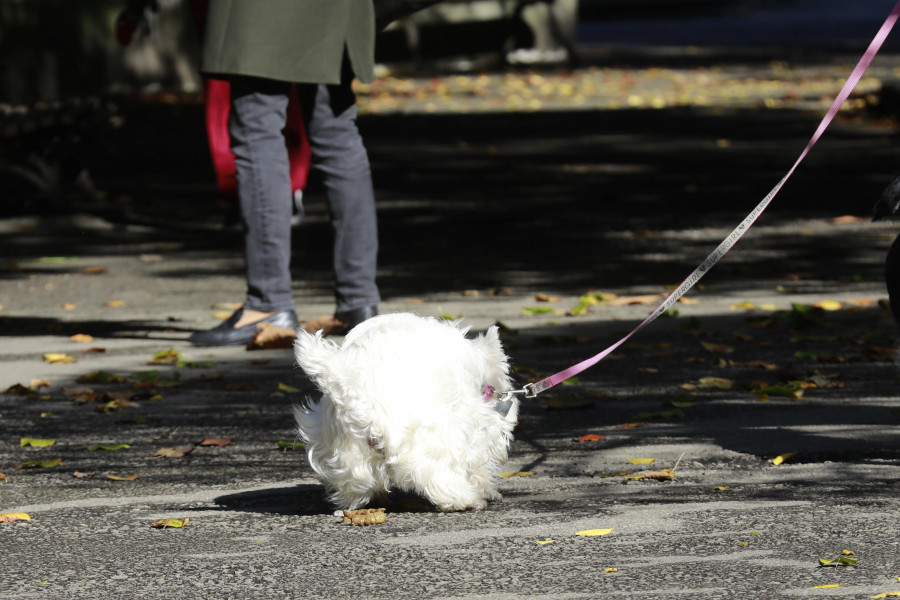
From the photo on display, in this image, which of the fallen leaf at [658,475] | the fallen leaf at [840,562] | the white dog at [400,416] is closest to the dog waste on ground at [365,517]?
the white dog at [400,416]

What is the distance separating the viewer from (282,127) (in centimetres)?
621

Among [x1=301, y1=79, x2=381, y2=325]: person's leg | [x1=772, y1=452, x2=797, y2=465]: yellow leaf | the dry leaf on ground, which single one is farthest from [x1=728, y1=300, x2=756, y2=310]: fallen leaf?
[x1=772, y1=452, x2=797, y2=465]: yellow leaf

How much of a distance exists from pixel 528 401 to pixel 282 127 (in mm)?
1669

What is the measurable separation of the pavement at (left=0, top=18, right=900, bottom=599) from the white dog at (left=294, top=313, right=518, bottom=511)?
0.12m

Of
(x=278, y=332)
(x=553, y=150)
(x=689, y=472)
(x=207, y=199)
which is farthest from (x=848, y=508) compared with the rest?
(x=553, y=150)

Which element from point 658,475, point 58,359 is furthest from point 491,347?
point 58,359

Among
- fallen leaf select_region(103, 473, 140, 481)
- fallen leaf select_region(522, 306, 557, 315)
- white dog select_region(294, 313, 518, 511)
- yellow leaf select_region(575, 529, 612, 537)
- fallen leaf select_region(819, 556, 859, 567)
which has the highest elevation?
white dog select_region(294, 313, 518, 511)

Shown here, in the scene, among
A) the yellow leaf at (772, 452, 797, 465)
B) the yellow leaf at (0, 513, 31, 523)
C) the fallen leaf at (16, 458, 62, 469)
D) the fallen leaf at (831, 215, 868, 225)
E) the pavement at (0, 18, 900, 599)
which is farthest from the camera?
the fallen leaf at (831, 215, 868, 225)

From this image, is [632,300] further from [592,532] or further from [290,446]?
[592,532]

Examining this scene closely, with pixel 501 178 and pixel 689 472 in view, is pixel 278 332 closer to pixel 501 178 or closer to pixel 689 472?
pixel 689 472

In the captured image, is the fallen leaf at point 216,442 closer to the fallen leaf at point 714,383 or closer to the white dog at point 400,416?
the white dog at point 400,416

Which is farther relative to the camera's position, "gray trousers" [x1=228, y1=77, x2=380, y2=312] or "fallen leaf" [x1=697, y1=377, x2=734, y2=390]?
"gray trousers" [x1=228, y1=77, x2=380, y2=312]

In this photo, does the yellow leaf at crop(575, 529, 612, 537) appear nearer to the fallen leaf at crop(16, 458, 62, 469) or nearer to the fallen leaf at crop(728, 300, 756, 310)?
the fallen leaf at crop(16, 458, 62, 469)

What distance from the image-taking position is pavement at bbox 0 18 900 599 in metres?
3.44
